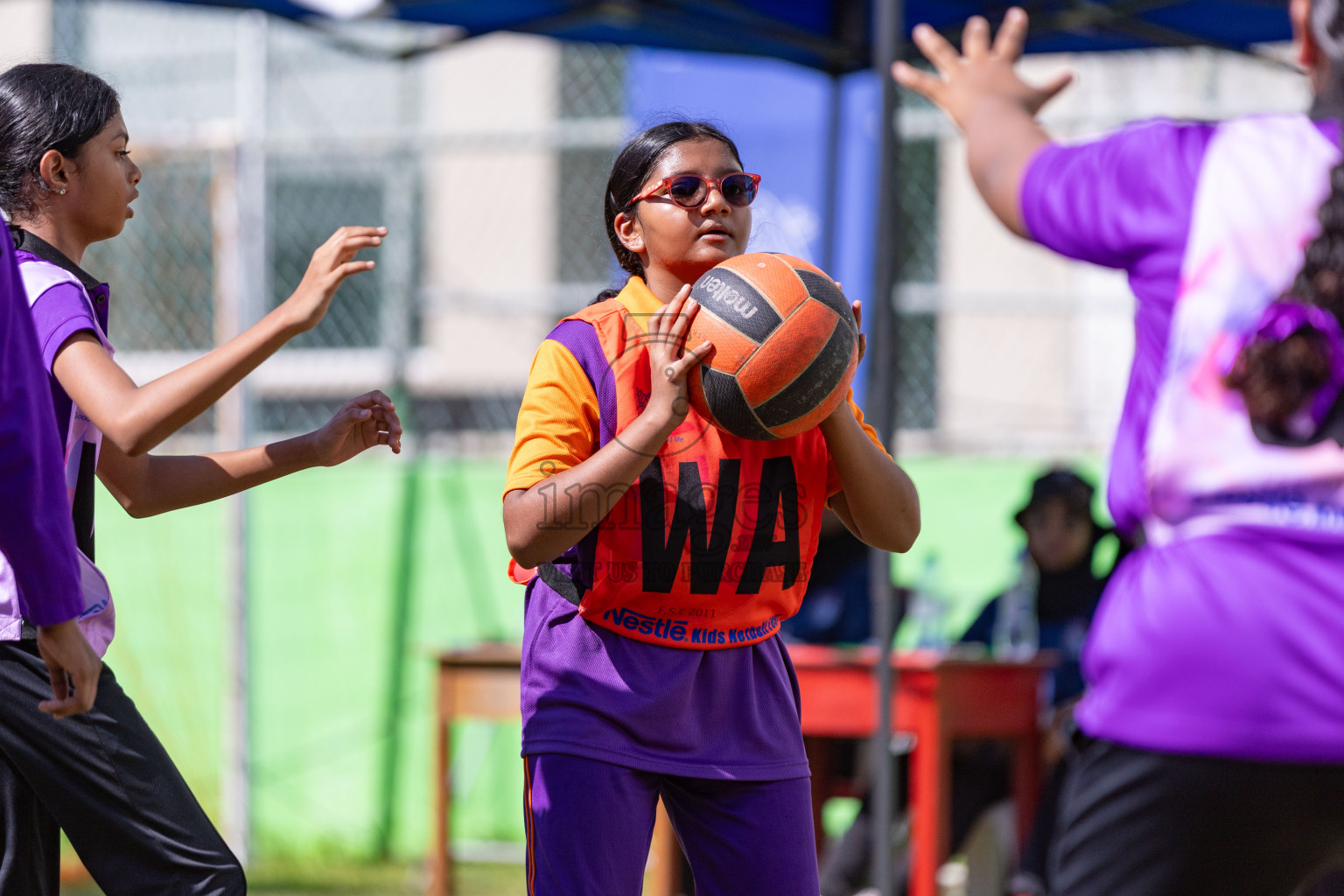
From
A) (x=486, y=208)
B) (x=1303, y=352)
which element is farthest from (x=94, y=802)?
(x=486, y=208)

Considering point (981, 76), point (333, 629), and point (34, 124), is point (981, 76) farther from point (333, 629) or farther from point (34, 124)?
point (333, 629)

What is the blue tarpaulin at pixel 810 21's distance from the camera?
6.41 metres

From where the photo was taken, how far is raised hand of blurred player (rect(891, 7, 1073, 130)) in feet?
7.30

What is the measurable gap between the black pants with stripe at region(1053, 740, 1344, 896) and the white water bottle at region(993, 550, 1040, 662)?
4148 mm

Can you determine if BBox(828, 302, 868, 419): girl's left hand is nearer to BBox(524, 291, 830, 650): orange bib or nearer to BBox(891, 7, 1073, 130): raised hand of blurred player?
BBox(524, 291, 830, 650): orange bib

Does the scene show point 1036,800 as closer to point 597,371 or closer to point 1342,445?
point 597,371

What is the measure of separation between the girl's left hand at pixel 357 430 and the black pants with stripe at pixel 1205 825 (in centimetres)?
167

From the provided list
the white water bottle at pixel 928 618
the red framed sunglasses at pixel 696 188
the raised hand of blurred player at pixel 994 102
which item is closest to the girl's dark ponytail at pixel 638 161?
the red framed sunglasses at pixel 696 188

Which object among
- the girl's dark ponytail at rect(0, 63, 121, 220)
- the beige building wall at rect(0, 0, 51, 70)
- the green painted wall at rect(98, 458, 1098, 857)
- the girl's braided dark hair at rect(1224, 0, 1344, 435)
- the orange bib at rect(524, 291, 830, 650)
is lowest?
the green painted wall at rect(98, 458, 1098, 857)

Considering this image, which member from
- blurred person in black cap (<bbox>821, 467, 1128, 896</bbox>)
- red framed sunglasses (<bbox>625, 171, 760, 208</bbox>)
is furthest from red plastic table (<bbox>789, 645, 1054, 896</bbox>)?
red framed sunglasses (<bbox>625, 171, 760, 208</bbox>)

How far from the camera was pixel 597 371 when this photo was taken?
2746mm

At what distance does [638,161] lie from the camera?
296cm

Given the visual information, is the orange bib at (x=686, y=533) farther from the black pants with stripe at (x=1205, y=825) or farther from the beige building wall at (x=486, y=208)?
the beige building wall at (x=486, y=208)

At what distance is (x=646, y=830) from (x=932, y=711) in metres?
2.96
